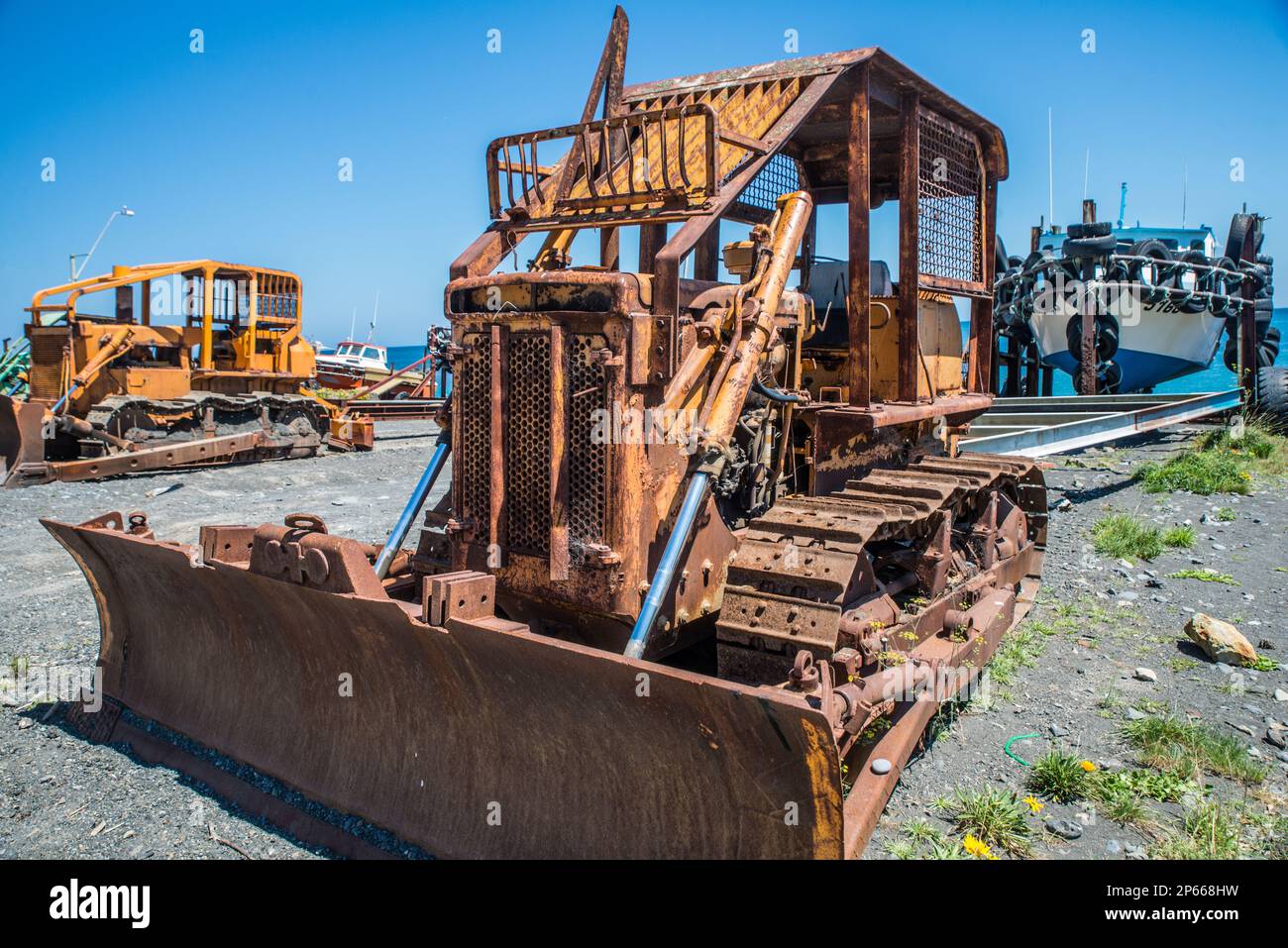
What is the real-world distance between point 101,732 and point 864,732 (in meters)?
3.70

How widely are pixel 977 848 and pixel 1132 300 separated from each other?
1246 centimetres

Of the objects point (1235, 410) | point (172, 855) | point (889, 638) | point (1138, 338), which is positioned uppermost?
point (1138, 338)

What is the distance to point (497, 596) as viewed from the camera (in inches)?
170

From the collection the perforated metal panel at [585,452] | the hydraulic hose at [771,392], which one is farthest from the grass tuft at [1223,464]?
the perforated metal panel at [585,452]

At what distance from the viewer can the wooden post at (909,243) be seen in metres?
5.36

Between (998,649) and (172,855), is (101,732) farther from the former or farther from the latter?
(998,649)

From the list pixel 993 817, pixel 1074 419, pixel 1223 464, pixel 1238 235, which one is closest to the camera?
pixel 993 817

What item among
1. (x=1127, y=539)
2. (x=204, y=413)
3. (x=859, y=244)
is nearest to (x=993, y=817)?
(x=859, y=244)

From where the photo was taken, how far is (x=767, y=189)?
6.31 m

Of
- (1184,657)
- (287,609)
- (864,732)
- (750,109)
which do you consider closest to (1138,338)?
(1184,657)

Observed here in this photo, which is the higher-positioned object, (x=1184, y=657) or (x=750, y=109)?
(x=750, y=109)

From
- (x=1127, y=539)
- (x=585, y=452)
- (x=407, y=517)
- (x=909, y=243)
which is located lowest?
(x=1127, y=539)

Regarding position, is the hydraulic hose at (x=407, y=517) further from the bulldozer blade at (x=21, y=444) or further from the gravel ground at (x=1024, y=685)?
the bulldozer blade at (x=21, y=444)

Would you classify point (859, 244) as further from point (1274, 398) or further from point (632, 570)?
point (1274, 398)
